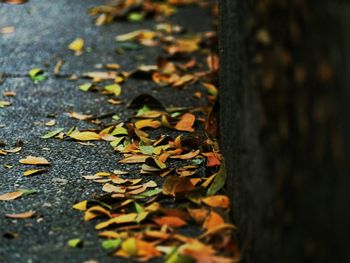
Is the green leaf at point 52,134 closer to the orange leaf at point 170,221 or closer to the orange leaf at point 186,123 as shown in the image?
the orange leaf at point 186,123

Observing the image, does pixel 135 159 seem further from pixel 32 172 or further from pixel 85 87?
pixel 85 87

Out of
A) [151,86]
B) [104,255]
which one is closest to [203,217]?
[104,255]

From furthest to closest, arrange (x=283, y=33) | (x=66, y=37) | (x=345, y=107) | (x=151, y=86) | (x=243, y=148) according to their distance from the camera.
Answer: (x=66, y=37) → (x=151, y=86) → (x=243, y=148) → (x=283, y=33) → (x=345, y=107)

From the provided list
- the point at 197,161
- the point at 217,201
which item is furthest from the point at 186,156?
the point at 217,201

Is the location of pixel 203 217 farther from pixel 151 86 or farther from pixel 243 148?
pixel 151 86

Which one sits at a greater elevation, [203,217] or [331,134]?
[331,134]

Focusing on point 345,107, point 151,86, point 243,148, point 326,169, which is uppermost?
point 345,107
